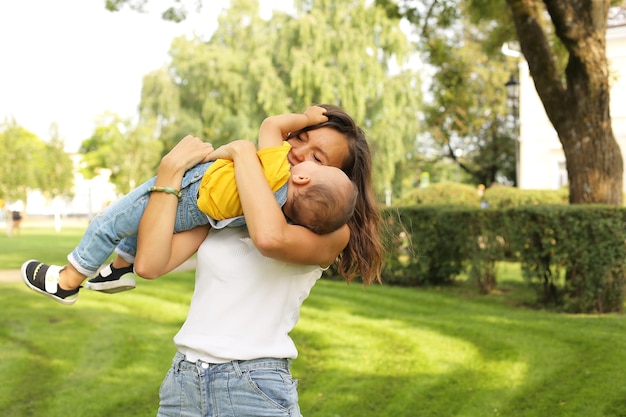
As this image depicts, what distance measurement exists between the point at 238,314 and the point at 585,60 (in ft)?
29.6

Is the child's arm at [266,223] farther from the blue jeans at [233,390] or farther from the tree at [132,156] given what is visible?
the tree at [132,156]

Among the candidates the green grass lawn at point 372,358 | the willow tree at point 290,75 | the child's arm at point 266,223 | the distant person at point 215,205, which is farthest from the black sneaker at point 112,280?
the willow tree at point 290,75

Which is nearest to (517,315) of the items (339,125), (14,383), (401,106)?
(14,383)

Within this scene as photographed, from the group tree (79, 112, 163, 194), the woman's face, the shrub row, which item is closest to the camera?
the woman's face

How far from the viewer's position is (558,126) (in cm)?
1041

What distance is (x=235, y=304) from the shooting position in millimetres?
2148

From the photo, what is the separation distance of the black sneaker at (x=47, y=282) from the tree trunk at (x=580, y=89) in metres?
8.96

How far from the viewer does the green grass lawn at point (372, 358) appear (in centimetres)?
566

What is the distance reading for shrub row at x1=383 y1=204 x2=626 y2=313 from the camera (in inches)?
357

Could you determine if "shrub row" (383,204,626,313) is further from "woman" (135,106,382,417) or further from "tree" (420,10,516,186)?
"woman" (135,106,382,417)

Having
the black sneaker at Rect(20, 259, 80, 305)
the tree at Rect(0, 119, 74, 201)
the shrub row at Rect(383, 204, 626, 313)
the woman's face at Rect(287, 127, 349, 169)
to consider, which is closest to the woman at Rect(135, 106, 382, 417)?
the woman's face at Rect(287, 127, 349, 169)

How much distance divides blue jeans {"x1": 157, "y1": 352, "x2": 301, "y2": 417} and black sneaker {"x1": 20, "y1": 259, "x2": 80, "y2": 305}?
537mm

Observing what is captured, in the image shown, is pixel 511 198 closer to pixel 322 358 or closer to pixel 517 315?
pixel 517 315

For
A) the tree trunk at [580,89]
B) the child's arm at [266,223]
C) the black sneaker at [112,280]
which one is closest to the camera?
the child's arm at [266,223]
